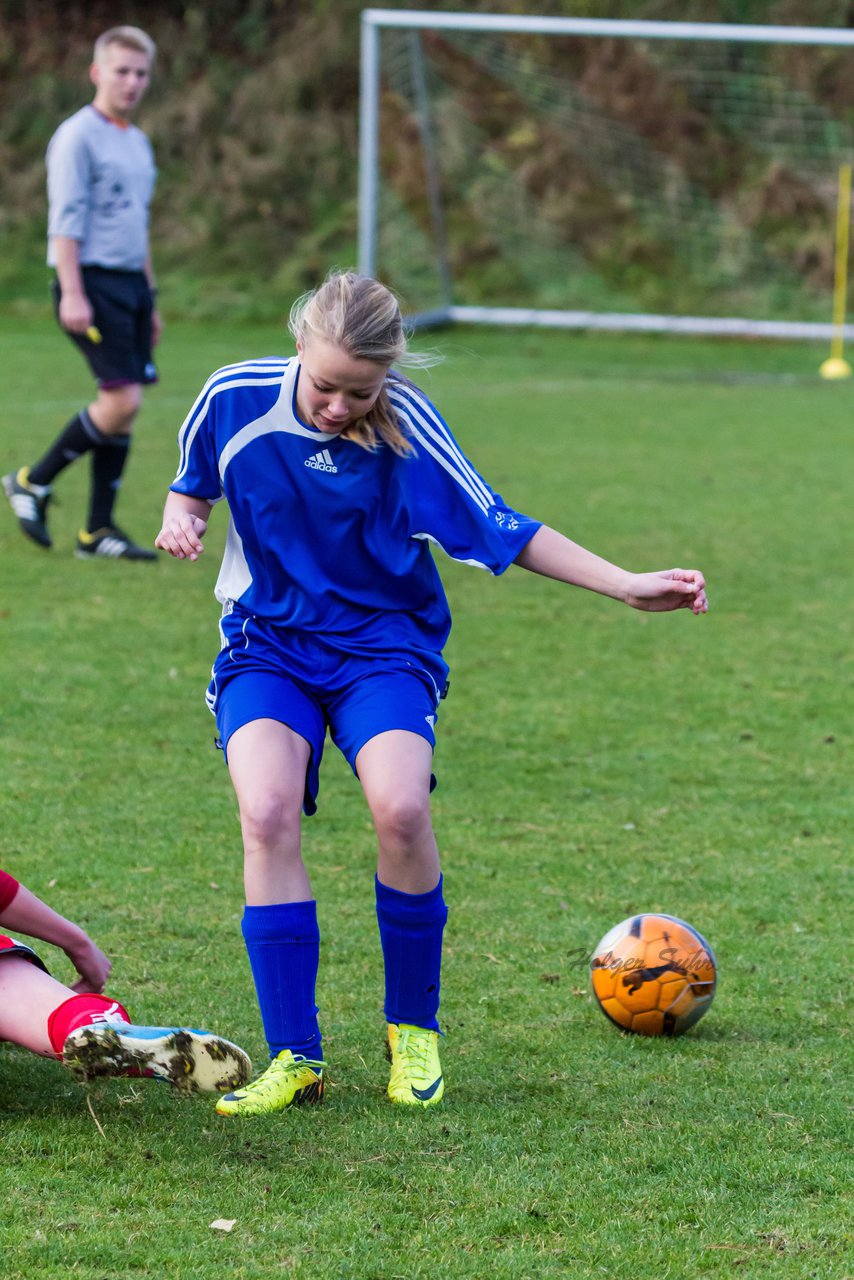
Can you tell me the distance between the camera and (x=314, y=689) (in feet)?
10.3

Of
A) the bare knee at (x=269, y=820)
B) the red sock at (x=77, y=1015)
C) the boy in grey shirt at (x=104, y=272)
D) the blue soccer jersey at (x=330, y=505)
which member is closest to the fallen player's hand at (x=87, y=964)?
the red sock at (x=77, y=1015)

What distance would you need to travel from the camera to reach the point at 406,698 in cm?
309

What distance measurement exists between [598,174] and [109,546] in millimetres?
12254

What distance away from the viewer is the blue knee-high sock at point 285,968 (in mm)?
2939

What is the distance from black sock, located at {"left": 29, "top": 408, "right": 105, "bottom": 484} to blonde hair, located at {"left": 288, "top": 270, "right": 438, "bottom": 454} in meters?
4.63

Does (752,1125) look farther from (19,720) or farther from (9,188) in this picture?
(9,188)

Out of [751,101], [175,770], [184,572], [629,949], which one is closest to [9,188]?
[751,101]

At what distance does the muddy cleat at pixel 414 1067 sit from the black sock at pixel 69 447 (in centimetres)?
502

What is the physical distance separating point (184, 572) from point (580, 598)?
5.90 ft

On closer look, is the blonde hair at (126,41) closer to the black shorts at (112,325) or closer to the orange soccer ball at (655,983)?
the black shorts at (112,325)

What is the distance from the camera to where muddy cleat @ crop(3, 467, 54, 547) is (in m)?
7.82

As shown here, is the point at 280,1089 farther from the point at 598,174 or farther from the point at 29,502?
the point at 598,174

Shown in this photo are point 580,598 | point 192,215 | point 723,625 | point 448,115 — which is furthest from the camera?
point 192,215

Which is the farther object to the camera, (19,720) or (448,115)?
(448,115)
